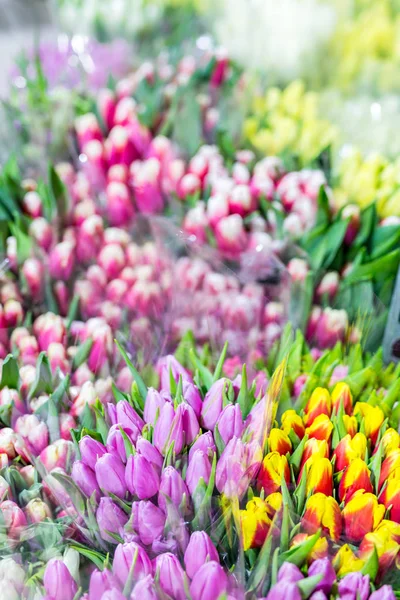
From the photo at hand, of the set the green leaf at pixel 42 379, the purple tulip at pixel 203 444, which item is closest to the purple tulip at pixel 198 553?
the purple tulip at pixel 203 444

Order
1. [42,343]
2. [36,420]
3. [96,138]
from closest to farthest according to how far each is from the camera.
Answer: [36,420]
[42,343]
[96,138]

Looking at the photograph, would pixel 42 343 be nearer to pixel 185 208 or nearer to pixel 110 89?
pixel 185 208

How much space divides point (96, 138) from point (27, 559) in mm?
978

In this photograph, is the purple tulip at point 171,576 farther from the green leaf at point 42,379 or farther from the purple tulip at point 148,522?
the green leaf at point 42,379

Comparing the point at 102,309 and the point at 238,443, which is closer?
the point at 238,443


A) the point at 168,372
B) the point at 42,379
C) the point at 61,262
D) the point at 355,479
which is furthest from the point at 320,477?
the point at 61,262

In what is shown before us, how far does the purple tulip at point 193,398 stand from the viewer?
0.85 meters

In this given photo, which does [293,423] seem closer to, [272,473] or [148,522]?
[272,473]

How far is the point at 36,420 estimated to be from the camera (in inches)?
35.0

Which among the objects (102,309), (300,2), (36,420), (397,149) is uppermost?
(300,2)

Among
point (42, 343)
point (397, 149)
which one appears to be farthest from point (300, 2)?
point (42, 343)

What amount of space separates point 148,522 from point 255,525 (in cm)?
11

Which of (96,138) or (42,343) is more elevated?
(96,138)

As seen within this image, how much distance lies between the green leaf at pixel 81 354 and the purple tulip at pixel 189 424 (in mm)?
259
